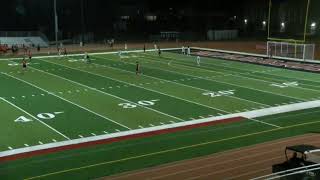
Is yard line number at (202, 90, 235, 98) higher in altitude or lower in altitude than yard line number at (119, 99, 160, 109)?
higher

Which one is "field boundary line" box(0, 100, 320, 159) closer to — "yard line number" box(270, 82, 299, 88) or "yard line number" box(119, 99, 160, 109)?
"yard line number" box(119, 99, 160, 109)

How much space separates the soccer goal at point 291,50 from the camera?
112 ft

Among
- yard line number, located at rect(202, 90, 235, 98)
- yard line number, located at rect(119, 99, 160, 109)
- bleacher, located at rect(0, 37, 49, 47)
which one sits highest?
bleacher, located at rect(0, 37, 49, 47)

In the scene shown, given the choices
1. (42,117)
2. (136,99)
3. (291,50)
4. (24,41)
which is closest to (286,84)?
(136,99)

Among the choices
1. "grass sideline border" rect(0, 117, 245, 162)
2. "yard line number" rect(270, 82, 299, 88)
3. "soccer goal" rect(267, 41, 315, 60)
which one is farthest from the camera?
"soccer goal" rect(267, 41, 315, 60)

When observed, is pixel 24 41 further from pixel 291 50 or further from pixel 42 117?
pixel 42 117

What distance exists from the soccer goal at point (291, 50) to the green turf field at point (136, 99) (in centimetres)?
487

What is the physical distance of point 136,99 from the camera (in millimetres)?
20203

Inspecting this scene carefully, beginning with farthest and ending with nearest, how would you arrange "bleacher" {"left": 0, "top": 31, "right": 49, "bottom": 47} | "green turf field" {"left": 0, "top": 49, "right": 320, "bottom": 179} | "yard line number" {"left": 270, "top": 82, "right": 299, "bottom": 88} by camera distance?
"bleacher" {"left": 0, "top": 31, "right": 49, "bottom": 47}, "yard line number" {"left": 270, "top": 82, "right": 299, "bottom": 88}, "green turf field" {"left": 0, "top": 49, "right": 320, "bottom": 179}

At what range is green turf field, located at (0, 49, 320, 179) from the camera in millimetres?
14578

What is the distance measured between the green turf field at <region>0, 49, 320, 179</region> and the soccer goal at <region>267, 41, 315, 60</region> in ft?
16.0

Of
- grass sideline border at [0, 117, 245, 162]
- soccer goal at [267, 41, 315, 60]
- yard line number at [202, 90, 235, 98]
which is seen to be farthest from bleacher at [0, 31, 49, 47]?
grass sideline border at [0, 117, 245, 162]

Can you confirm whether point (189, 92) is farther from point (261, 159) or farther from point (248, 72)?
point (261, 159)

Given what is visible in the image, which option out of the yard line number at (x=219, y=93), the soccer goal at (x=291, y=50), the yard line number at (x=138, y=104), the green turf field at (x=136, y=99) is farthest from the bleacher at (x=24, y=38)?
the yard line number at (x=138, y=104)
